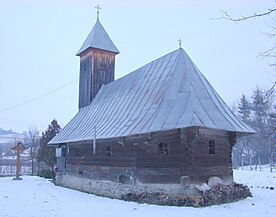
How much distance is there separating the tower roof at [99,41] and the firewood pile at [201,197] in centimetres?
1508

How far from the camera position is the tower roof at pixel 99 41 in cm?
2503

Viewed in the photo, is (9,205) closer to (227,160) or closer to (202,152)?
(202,152)

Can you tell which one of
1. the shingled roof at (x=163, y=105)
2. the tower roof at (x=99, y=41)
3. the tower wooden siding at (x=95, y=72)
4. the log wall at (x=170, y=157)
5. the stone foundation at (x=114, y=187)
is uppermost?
the tower roof at (x=99, y=41)

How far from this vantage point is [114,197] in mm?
14719

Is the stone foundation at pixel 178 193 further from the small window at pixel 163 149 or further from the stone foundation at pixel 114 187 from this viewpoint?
the small window at pixel 163 149

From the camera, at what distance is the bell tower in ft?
80.5

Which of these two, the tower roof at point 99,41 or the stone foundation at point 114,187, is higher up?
the tower roof at point 99,41

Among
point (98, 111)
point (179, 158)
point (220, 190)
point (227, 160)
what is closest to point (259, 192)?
point (227, 160)

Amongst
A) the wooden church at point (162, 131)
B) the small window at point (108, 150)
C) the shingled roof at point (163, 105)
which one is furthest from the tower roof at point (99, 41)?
the small window at point (108, 150)

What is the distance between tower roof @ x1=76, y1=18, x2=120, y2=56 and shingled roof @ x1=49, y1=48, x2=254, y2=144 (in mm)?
6091

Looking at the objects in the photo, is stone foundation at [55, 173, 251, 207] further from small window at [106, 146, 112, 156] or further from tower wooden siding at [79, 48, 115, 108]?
tower wooden siding at [79, 48, 115, 108]

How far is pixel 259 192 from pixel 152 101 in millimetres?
7017

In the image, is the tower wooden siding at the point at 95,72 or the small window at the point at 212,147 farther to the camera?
the tower wooden siding at the point at 95,72

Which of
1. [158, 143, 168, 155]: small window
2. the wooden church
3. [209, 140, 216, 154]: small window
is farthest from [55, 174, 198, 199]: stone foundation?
[209, 140, 216, 154]: small window
